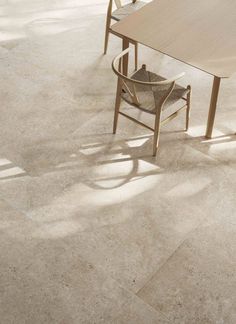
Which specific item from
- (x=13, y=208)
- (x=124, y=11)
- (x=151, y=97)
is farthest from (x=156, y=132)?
(x=124, y=11)

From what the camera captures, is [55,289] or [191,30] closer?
[55,289]

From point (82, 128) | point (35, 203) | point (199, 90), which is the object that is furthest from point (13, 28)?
point (35, 203)

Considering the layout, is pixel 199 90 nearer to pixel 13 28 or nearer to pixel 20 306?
pixel 13 28

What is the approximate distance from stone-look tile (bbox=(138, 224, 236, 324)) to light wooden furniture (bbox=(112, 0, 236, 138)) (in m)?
1.02

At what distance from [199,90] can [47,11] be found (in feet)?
6.61

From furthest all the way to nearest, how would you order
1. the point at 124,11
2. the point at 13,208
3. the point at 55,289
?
the point at 124,11, the point at 13,208, the point at 55,289

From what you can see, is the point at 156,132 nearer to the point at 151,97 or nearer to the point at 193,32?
the point at 151,97

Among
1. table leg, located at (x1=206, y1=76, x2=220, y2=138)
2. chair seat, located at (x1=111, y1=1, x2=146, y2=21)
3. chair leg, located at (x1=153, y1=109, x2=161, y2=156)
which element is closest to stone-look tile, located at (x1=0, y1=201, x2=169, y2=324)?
chair leg, located at (x1=153, y1=109, x2=161, y2=156)

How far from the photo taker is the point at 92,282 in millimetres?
3197

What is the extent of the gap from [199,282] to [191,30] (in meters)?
1.87

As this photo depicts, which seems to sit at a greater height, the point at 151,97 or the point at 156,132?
the point at 151,97

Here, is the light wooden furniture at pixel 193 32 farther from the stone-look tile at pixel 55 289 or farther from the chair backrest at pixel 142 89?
the stone-look tile at pixel 55 289

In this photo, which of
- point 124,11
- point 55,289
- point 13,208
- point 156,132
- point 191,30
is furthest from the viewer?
point 124,11

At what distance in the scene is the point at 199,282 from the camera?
10.5 ft
